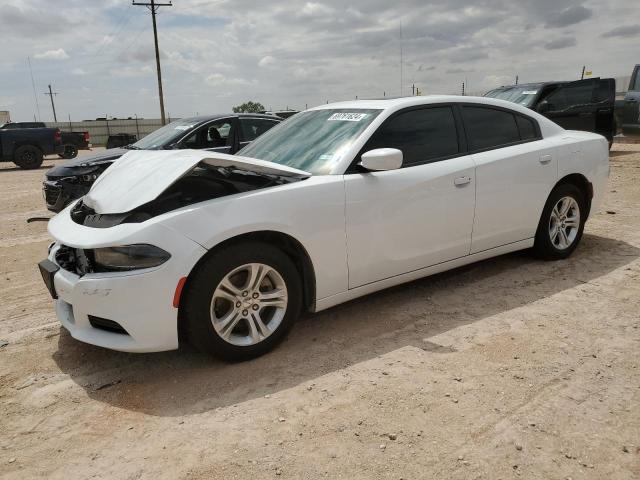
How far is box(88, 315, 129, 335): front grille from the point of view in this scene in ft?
9.51

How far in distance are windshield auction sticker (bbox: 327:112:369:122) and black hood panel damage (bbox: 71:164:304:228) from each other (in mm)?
798

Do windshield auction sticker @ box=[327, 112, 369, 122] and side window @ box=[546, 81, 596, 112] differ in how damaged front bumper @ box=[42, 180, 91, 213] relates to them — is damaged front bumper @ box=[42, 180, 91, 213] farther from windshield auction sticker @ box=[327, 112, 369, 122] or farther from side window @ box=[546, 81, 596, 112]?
side window @ box=[546, 81, 596, 112]

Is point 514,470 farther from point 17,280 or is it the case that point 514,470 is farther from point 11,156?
point 11,156

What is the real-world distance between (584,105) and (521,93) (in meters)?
1.61

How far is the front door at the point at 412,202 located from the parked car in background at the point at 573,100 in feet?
26.9

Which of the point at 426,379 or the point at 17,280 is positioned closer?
the point at 426,379

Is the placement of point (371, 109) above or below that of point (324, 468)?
above

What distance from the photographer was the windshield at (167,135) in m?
7.36

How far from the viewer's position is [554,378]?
2.82 m

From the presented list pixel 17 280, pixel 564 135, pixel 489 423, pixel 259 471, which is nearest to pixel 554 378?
pixel 489 423

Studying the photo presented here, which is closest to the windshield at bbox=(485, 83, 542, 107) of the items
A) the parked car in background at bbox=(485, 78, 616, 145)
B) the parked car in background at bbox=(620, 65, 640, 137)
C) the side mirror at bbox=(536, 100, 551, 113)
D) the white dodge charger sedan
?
the parked car in background at bbox=(485, 78, 616, 145)

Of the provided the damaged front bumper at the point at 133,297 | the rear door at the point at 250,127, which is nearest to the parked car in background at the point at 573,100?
the rear door at the point at 250,127

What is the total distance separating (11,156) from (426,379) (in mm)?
17715

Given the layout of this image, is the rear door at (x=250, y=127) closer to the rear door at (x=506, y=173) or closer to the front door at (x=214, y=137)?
the front door at (x=214, y=137)
